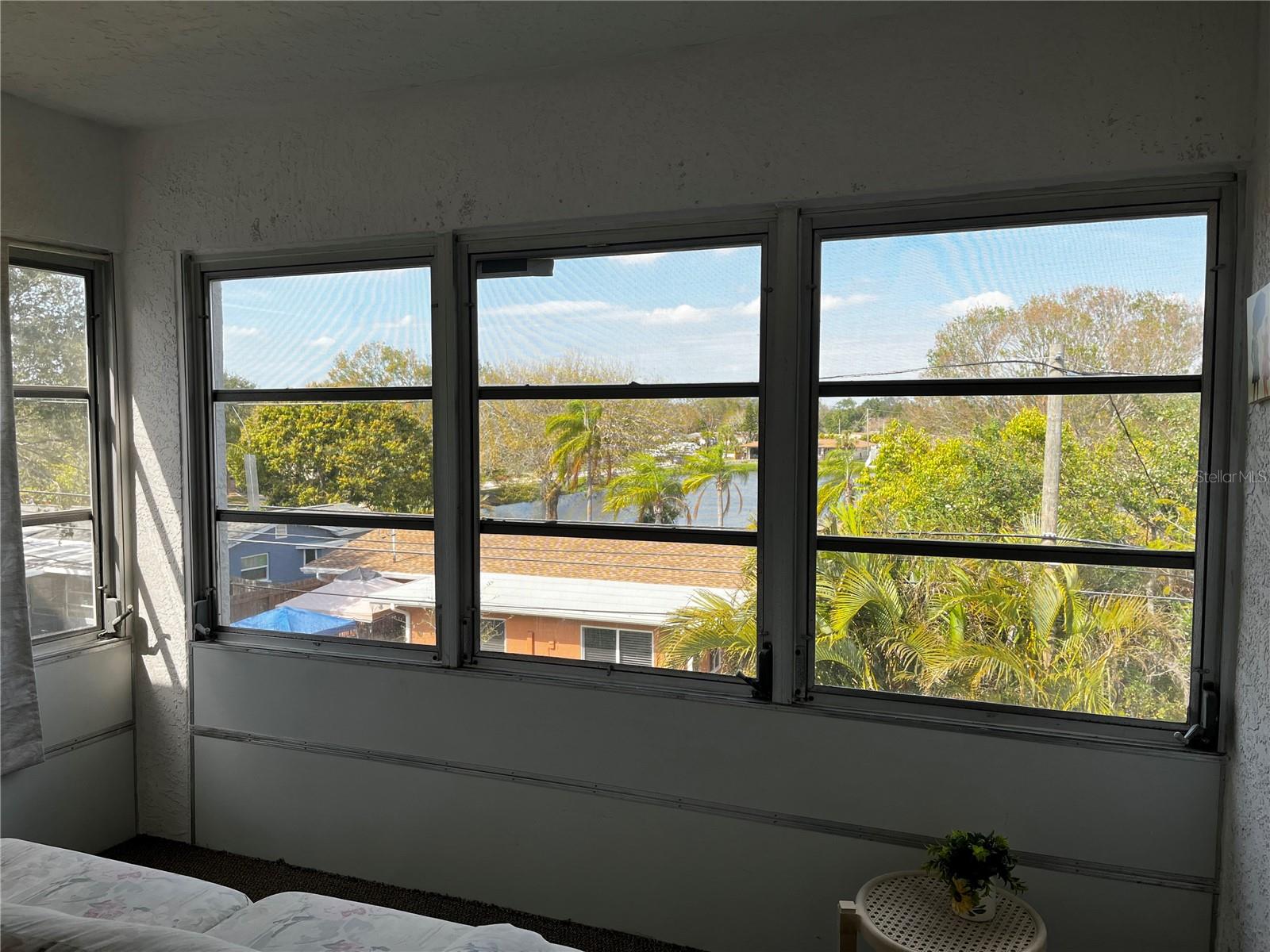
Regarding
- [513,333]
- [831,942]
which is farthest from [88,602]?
[831,942]

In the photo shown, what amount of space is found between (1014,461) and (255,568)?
2.57 meters

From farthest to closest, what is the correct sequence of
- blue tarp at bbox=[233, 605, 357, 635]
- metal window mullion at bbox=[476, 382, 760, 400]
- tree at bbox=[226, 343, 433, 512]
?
blue tarp at bbox=[233, 605, 357, 635] < tree at bbox=[226, 343, 433, 512] < metal window mullion at bbox=[476, 382, 760, 400]

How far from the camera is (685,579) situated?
2.57m

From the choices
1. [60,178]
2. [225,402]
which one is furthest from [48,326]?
[225,402]

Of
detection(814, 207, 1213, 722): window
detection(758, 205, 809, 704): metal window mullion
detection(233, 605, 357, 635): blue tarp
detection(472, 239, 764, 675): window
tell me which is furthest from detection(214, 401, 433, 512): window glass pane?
detection(814, 207, 1213, 722): window

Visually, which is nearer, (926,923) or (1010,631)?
(926,923)

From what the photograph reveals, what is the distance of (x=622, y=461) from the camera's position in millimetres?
2633

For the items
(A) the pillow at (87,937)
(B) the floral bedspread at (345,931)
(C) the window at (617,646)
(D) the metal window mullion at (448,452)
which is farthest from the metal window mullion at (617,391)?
(A) the pillow at (87,937)

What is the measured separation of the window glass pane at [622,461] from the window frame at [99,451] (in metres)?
1.49

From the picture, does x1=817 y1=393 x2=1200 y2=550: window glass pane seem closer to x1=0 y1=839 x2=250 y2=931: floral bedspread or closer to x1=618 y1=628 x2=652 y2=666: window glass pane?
x1=618 y1=628 x2=652 y2=666: window glass pane

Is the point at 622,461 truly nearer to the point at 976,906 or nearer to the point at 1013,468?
the point at 1013,468

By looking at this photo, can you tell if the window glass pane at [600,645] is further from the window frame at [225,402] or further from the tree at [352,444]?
the tree at [352,444]

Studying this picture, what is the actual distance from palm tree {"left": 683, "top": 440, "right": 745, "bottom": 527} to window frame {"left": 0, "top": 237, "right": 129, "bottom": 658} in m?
2.18

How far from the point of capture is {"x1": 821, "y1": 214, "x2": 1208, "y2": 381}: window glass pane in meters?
2.09
